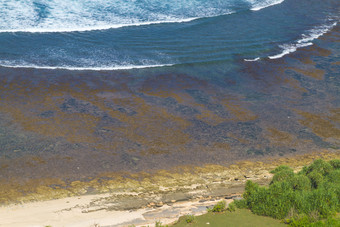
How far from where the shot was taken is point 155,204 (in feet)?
43.0

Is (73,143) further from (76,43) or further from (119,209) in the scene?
(76,43)

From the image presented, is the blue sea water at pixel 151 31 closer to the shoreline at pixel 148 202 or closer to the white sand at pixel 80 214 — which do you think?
the shoreline at pixel 148 202

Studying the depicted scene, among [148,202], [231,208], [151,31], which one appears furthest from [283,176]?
[151,31]

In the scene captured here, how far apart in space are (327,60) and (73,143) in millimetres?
15903

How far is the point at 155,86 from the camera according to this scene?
2095 centimetres

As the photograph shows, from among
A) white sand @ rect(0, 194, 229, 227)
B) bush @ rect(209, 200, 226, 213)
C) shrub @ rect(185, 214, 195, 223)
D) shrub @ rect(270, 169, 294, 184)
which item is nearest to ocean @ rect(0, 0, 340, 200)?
white sand @ rect(0, 194, 229, 227)

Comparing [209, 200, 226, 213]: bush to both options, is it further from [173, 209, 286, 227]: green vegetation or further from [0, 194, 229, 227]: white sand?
[0, 194, 229, 227]: white sand

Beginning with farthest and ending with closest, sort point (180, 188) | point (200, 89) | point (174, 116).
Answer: point (200, 89) → point (174, 116) → point (180, 188)

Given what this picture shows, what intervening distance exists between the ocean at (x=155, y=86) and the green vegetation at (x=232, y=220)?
3.44m

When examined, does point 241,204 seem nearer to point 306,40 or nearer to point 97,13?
point 306,40

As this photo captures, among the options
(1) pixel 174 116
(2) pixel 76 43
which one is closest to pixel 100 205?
(1) pixel 174 116

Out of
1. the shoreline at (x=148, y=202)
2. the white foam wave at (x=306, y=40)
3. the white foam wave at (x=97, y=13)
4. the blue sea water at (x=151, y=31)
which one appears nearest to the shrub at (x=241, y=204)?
the shoreline at (x=148, y=202)

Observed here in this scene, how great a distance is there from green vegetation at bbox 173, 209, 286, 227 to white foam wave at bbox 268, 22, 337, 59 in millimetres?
14396

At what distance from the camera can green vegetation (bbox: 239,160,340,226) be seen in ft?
39.0
